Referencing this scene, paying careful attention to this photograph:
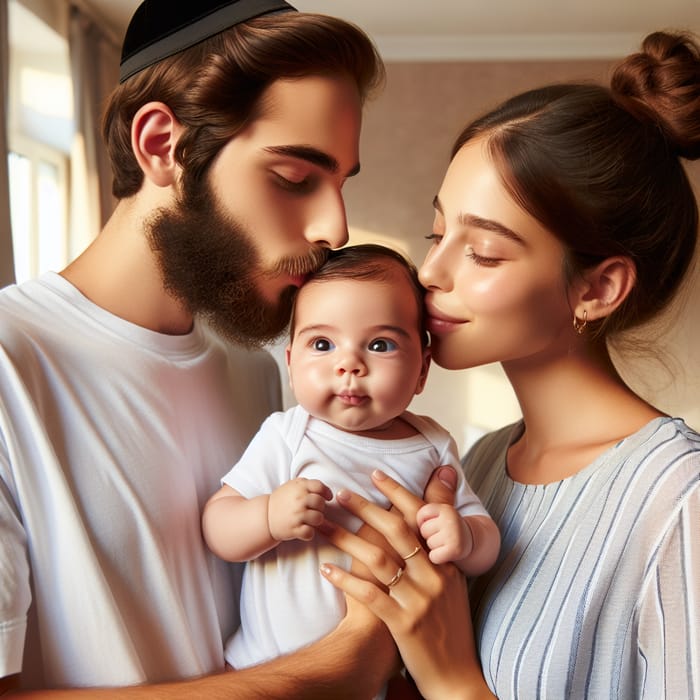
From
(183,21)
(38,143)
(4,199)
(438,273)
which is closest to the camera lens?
(438,273)

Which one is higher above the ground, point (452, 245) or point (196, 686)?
point (452, 245)

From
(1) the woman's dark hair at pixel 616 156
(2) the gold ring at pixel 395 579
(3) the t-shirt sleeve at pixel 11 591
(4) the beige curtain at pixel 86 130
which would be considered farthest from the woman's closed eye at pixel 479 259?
(4) the beige curtain at pixel 86 130

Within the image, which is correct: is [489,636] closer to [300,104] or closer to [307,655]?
[307,655]

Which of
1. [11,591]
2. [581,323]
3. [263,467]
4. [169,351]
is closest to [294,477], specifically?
[263,467]

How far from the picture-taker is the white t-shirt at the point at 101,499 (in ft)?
4.13

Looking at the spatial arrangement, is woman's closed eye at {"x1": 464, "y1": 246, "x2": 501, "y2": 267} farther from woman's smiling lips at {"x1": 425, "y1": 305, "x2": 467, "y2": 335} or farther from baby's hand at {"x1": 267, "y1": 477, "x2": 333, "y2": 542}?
baby's hand at {"x1": 267, "y1": 477, "x2": 333, "y2": 542}

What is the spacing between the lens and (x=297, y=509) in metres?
1.28

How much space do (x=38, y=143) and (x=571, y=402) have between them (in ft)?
14.0

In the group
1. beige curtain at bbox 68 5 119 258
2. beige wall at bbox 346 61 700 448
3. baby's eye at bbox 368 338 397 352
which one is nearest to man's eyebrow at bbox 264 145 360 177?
baby's eye at bbox 368 338 397 352

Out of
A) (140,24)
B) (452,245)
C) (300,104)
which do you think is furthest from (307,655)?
(140,24)

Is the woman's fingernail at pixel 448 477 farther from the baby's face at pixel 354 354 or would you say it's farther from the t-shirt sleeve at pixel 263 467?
the t-shirt sleeve at pixel 263 467

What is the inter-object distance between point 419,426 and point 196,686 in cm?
58

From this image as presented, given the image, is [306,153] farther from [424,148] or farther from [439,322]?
[424,148]

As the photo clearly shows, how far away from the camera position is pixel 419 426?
5.11 feet
